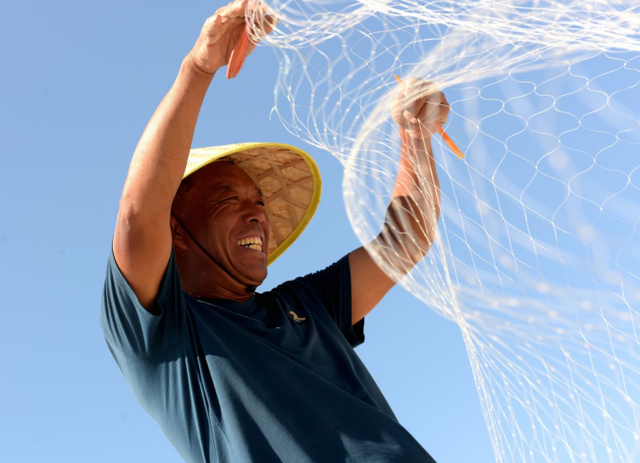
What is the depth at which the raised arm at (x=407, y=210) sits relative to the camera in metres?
2.73

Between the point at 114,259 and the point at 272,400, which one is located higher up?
the point at 114,259

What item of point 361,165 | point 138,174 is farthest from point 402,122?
point 138,174

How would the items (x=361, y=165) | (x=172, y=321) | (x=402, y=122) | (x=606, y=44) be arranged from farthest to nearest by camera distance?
(x=402, y=122), (x=361, y=165), (x=172, y=321), (x=606, y=44)

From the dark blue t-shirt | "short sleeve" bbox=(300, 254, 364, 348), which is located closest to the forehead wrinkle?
"short sleeve" bbox=(300, 254, 364, 348)

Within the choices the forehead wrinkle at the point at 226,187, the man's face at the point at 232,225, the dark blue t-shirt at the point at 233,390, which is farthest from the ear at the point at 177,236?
the dark blue t-shirt at the point at 233,390

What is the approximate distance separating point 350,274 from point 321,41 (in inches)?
39.0

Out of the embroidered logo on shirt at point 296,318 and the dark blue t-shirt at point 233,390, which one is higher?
the embroidered logo on shirt at point 296,318

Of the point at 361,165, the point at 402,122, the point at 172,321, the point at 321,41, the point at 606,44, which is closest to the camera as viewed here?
the point at 606,44

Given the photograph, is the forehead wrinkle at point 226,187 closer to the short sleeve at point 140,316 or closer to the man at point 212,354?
the man at point 212,354

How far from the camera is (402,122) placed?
279 centimetres

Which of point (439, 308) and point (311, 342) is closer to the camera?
point (439, 308)

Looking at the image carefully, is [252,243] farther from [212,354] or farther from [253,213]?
[212,354]

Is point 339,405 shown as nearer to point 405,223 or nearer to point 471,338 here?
point 471,338

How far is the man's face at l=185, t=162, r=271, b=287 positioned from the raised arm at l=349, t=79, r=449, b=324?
1.45 ft
